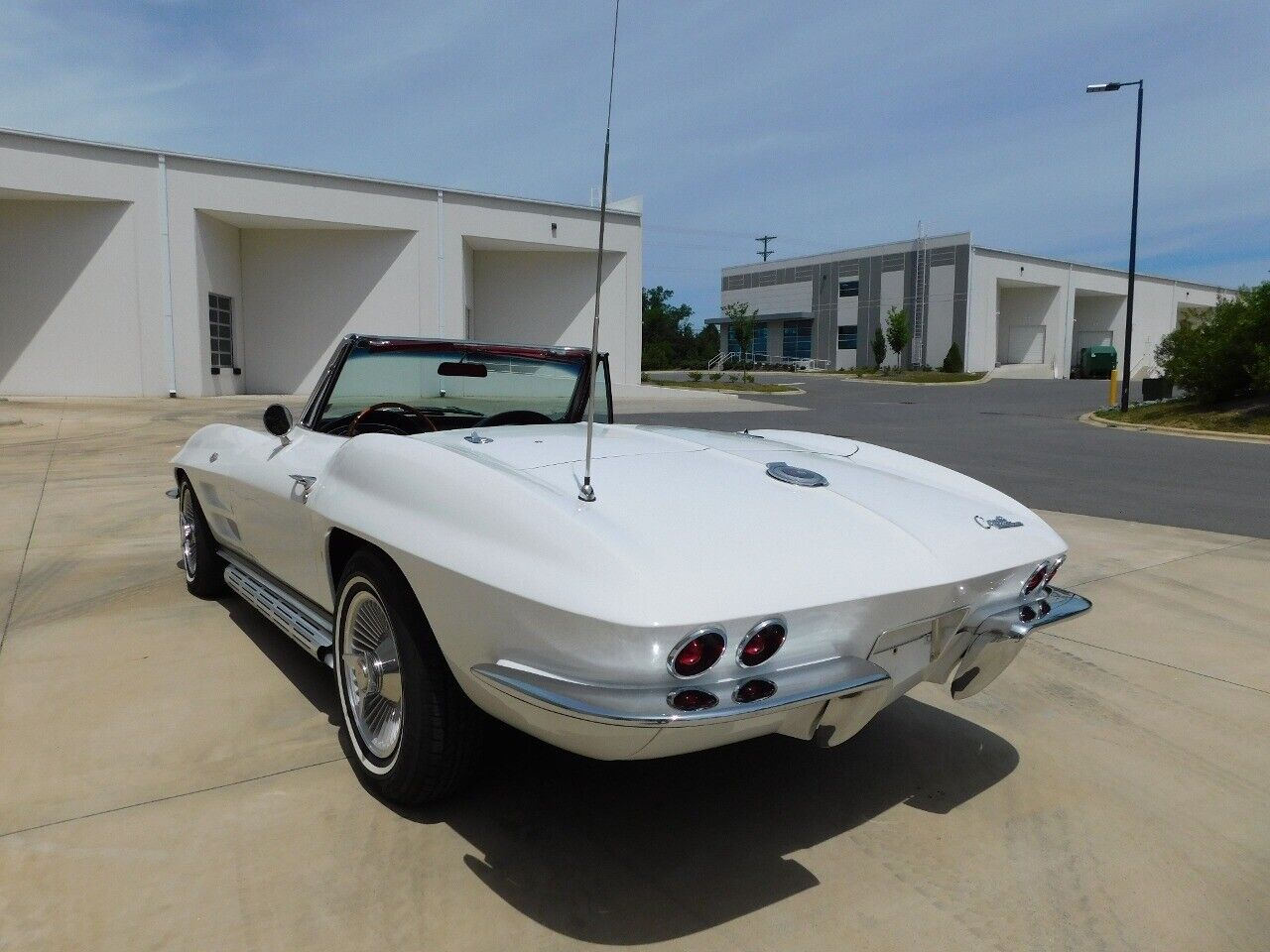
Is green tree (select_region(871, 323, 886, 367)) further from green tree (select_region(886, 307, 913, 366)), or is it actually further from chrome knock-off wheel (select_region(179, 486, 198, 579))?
chrome knock-off wheel (select_region(179, 486, 198, 579))

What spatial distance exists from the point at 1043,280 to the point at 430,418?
178 ft

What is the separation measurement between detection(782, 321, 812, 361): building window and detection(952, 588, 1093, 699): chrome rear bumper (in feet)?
200

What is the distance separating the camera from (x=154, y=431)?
14.3m

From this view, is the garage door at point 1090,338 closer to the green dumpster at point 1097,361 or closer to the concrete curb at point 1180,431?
the green dumpster at point 1097,361

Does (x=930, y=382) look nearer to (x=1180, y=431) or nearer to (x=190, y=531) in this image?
(x=1180, y=431)

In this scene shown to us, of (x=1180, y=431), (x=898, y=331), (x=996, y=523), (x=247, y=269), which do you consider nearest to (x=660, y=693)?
(x=996, y=523)

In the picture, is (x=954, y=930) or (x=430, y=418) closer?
(x=954, y=930)

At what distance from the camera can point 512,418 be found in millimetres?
3848

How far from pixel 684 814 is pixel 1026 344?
183 feet

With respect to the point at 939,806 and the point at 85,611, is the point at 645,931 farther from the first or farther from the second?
the point at 85,611

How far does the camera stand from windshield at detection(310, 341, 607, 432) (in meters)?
3.64

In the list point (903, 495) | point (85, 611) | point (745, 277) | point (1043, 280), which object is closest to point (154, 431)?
point (85, 611)

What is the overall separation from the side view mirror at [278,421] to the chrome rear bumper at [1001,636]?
2.51 metres

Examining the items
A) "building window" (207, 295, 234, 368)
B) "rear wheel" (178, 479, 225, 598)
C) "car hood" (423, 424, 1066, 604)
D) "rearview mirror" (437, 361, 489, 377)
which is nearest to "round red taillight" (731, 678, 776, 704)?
"car hood" (423, 424, 1066, 604)
